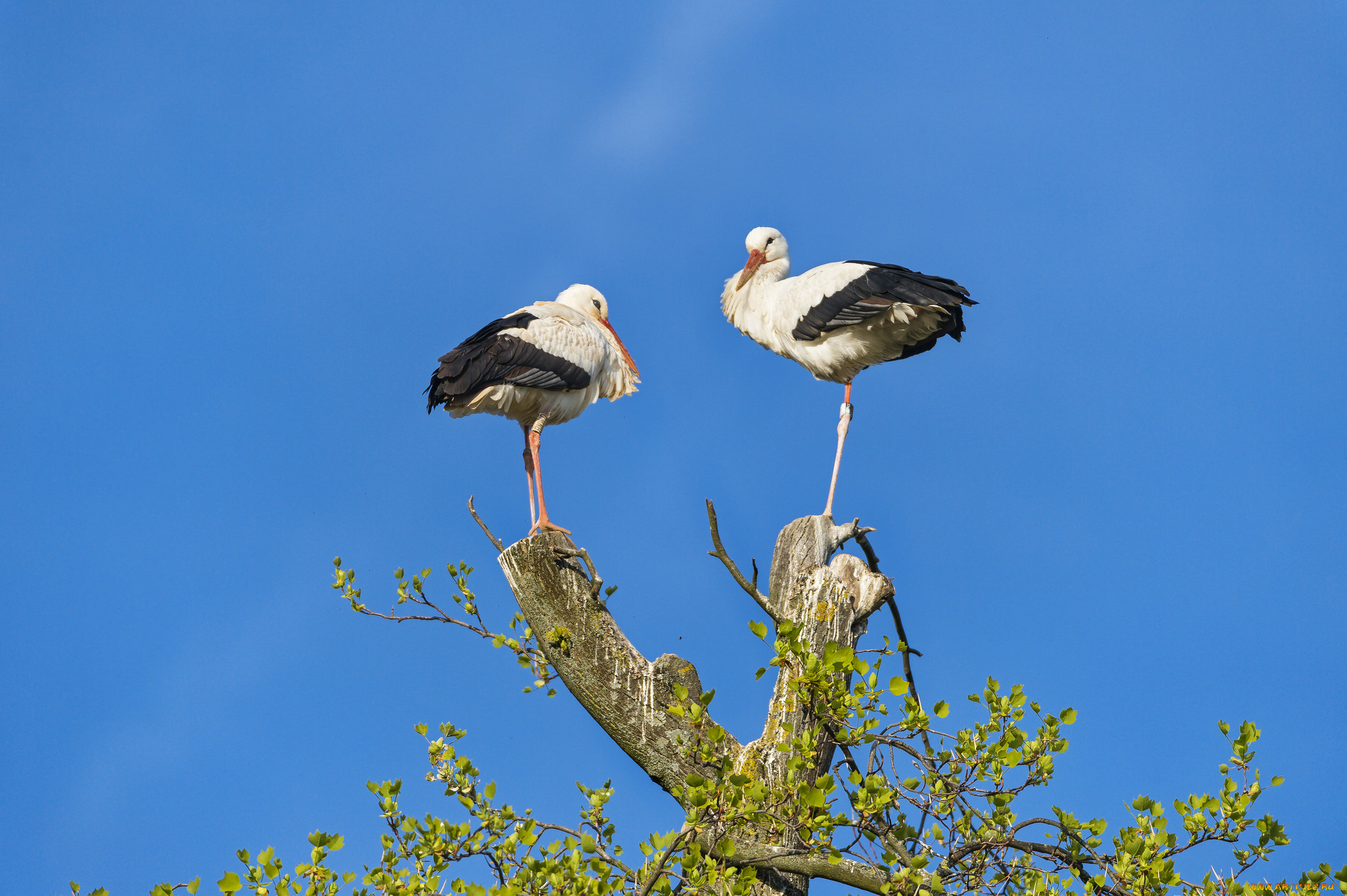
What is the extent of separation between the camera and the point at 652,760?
17.6 ft

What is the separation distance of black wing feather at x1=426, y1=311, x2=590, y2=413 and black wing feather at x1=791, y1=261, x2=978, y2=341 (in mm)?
2079

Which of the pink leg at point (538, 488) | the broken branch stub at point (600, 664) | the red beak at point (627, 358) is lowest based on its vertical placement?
the broken branch stub at point (600, 664)

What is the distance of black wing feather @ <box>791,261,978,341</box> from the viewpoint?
6996 mm

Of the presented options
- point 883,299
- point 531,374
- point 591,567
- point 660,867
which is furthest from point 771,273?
point 660,867

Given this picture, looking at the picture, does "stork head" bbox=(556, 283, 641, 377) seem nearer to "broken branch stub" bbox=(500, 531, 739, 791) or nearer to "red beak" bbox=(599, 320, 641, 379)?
"red beak" bbox=(599, 320, 641, 379)

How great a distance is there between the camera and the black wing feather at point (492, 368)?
7559 mm

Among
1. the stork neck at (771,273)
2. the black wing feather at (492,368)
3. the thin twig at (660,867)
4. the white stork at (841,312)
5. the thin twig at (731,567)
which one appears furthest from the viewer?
the stork neck at (771,273)

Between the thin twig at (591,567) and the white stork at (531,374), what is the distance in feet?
4.75

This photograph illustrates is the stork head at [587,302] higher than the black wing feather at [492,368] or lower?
higher

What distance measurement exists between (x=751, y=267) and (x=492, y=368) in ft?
8.99

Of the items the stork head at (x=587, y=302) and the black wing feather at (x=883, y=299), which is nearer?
the black wing feather at (x=883, y=299)

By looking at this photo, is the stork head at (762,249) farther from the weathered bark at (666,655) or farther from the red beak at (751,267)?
the weathered bark at (666,655)

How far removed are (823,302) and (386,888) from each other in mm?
5377

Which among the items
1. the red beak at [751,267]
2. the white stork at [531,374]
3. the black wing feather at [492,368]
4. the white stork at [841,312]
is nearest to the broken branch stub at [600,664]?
the white stork at [531,374]
